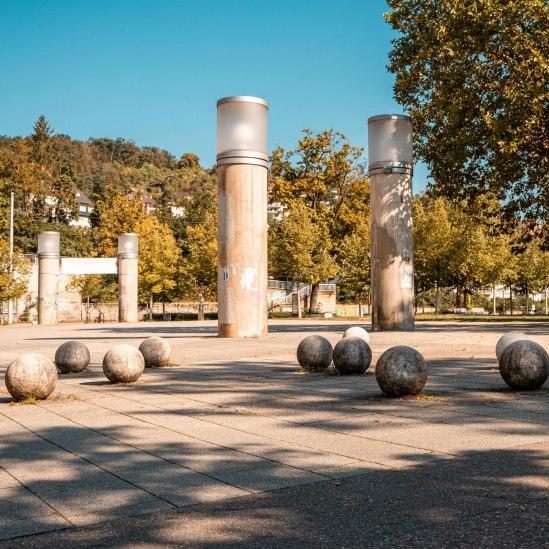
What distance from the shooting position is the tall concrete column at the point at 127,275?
48281 mm

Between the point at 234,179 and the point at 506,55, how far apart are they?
425 inches

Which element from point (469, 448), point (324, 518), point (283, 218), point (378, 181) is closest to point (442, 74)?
point (378, 181)

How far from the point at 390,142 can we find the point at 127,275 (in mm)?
26622

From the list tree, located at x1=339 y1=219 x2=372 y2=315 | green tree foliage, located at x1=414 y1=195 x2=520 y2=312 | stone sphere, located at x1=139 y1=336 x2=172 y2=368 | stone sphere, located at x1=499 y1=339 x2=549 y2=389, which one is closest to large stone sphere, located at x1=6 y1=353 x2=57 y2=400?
stone sphere, located at x1=139 y1=336 x2=172 y2=368

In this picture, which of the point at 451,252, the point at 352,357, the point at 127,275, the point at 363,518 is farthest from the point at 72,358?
the point at 451,252

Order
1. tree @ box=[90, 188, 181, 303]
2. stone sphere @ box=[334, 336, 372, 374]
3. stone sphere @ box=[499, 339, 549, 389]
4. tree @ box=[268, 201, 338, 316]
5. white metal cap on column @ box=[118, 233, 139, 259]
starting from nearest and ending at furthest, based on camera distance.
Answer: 1. stone sphere @ box=[499, 339, 549, 389]
2. stone sphere @ box=[334, 336, 372, 374]
3. white metal cap on column @ box=[118, 233, 139, 259]
4. tree @ box=[268, 201, 338, 316]
5. tree @ box=[90, 188, 181, 303]

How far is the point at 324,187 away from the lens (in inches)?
2096

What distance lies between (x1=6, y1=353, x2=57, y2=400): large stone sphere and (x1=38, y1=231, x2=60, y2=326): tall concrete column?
3856 cm

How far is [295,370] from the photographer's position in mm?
13969

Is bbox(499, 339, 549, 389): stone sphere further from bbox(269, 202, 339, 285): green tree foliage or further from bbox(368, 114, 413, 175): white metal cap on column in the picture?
bbox(269, 202, 339, 285): green tree foliage

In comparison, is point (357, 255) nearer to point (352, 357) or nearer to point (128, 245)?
point (128, 245)

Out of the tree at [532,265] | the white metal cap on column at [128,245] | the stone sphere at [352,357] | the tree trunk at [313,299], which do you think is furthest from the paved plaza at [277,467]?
the tree at [532,265]

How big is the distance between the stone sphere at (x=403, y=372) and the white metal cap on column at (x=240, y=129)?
1441 cm

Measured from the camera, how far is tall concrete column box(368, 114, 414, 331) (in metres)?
25.5
